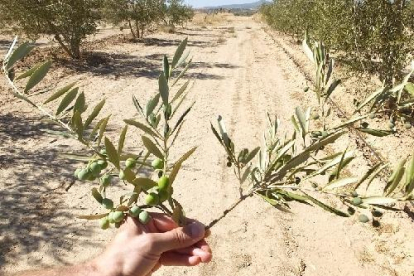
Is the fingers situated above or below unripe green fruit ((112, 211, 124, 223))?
below

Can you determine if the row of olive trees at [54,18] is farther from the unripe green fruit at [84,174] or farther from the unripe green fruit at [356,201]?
the unripe green fruit at [356,201]

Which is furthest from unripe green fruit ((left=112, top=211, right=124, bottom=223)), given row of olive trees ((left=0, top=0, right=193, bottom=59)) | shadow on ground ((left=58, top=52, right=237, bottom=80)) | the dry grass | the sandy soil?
the dry grass

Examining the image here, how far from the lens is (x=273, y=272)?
16.1 feet

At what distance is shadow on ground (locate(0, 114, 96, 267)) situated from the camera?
17.4 ft

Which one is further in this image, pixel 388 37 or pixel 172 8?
pixel 172 8

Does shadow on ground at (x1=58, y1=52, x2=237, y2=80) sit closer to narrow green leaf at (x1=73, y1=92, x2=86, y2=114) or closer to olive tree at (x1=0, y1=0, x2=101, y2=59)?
olive tree at (x1=0, y1=0, x2=101, y2=59)

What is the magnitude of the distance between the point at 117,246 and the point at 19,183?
229 inches

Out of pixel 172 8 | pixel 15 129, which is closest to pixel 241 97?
pixel 15 129

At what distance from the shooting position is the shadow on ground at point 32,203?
5.29m

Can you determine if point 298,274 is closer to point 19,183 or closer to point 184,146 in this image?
point 184,146

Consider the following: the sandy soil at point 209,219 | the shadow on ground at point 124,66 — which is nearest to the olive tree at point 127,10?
the shadow on ground at point 124,66

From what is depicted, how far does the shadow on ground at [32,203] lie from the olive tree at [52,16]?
29.6 feet

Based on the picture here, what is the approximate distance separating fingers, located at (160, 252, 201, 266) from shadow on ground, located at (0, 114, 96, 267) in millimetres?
3747

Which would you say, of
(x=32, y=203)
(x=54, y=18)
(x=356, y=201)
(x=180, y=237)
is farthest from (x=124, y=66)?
(x=356, y=201)
